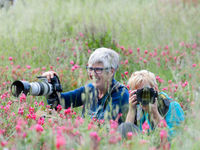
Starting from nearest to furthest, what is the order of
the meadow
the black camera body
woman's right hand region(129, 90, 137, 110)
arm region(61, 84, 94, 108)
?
the meadow, the black camera body, woman's right hand region(129, 90, 137, 110), arm region(61, 84, 94, 108)

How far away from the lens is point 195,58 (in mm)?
4809

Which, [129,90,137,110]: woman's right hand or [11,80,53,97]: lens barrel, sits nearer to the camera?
[129,90,137,110]: woman's right hand

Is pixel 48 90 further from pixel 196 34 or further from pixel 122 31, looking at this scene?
pixel 196 34

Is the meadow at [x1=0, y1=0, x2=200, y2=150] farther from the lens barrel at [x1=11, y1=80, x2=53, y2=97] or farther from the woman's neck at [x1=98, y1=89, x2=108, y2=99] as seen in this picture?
the woman's neck at [x1=98, y1=89, x2=108, y2=99]

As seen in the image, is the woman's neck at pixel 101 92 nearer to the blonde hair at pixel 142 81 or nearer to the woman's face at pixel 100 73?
the woman's face at pixel 100 73

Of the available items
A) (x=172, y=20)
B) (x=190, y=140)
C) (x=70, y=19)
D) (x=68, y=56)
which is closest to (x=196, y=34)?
(x=172, y=20)

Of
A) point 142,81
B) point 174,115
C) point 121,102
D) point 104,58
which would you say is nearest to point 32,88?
point 104,58

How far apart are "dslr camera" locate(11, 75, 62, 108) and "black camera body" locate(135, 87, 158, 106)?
0.73 meters

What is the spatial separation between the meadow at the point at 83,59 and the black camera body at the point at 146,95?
0.20 m

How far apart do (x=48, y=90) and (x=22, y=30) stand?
11.5 feet

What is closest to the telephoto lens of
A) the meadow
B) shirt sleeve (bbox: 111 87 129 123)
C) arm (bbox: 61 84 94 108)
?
the meadow

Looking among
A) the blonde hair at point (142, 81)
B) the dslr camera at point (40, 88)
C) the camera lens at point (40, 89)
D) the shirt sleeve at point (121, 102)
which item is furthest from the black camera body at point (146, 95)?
the camera lens at point (40, 89)

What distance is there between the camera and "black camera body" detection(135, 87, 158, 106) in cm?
230

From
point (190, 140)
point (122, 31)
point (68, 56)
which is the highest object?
point (122, 31)
